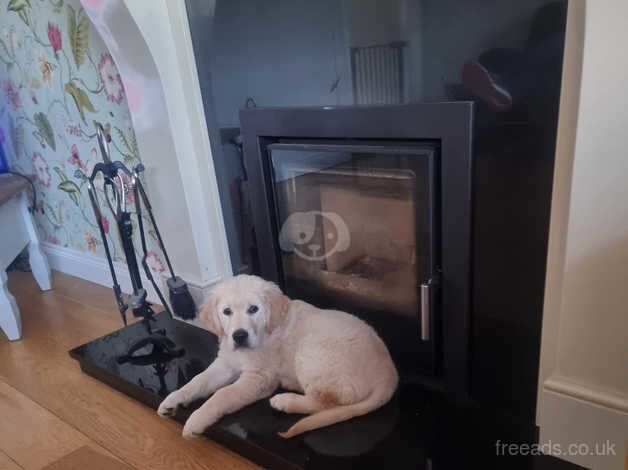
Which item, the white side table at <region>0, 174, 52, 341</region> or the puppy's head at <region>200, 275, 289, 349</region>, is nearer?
the puppy's head at <region>200, 275, 289, 349</region>

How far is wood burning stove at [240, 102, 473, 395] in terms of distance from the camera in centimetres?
107

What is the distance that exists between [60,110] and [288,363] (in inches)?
60.9

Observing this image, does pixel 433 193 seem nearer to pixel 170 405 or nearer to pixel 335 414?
pixel 335 414

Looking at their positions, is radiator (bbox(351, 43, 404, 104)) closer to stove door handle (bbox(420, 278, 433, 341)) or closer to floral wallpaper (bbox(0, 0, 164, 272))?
stove door handle (bbox(420, 278, 433, 341))

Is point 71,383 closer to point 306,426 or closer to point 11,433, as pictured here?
point 11,433

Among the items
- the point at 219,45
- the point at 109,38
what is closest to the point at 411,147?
the point at 219,45

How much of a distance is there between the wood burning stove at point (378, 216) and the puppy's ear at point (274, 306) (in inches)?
9.1

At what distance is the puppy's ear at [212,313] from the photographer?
1.24 metres

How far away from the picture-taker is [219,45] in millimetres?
1400

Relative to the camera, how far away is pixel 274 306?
123 centimetres

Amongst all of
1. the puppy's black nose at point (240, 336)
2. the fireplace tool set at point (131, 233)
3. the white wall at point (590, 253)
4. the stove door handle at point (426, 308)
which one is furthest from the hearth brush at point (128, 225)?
the white wall at point (590, 253)

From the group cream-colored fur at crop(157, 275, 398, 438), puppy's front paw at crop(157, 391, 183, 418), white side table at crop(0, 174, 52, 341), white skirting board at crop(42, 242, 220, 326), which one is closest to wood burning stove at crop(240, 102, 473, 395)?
cream-colored fur at crop(157, 275, 398, 438)

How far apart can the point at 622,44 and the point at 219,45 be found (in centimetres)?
101

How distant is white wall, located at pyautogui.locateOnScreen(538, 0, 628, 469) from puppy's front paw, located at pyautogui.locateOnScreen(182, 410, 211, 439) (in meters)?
0.76
